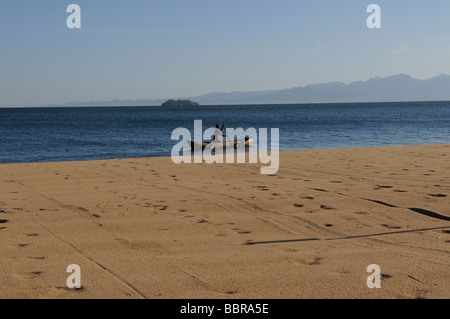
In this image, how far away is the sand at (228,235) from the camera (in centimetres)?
473

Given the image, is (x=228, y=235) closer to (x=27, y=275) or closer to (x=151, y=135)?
(x=27, y=275)

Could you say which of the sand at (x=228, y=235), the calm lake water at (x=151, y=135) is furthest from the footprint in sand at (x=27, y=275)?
the calm lake water at (x=151, y=135)

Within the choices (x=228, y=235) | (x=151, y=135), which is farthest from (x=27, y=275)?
(x=151, y=135)

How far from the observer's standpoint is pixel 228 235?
665 cm

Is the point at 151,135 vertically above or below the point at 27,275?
above

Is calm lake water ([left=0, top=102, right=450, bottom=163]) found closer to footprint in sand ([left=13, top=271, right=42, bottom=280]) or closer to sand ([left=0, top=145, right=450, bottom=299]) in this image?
sand ([left=0, top=145, right=450, bottom=299])

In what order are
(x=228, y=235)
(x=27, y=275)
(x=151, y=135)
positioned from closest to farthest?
1. (x=27, y=275)
2. (x=228, y=235)
3. (x=151, y=135)

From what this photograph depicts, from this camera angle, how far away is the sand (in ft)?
15.5

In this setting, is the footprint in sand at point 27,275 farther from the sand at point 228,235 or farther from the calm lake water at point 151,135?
the calm lake water at point 151,135

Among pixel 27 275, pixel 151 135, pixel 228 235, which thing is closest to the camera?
pixel 27 275

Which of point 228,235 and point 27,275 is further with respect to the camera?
point 228,235

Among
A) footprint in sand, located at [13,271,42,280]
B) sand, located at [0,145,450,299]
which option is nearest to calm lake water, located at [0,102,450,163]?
sand, located at [0,145,450,299]
